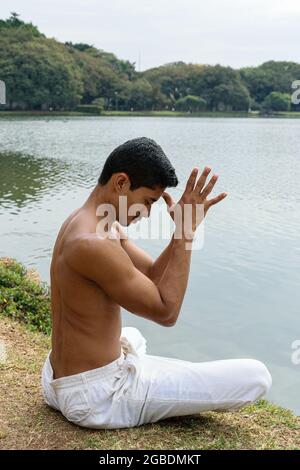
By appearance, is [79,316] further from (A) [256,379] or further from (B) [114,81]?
(B) [114,81]

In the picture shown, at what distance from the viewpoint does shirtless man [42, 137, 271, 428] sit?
2.64m

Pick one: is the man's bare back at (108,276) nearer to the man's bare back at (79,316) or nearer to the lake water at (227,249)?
the man's bare back at (79,316)

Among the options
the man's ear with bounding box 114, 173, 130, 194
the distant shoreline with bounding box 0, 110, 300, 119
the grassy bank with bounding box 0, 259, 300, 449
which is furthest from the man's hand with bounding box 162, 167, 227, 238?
the distant shoreline with bounding box 0, 110, 300, 119

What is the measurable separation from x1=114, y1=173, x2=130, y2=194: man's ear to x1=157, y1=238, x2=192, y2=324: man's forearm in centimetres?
35

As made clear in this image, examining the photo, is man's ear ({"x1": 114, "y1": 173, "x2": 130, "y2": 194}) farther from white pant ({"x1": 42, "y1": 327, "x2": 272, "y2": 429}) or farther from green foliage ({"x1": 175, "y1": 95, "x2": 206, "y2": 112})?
green foliage ({"x1": 175, "y1": 95, "x2": 206, "y2": 112})

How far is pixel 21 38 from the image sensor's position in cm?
7056

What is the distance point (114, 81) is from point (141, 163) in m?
79.5

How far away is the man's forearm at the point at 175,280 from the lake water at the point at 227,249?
2.88 m

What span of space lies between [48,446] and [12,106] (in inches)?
2714

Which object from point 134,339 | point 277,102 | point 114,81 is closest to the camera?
point 134,339

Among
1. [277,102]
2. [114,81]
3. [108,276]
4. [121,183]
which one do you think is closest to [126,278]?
[108,276]

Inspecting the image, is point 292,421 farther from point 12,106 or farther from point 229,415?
point 12,106

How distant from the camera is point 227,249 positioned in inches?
404

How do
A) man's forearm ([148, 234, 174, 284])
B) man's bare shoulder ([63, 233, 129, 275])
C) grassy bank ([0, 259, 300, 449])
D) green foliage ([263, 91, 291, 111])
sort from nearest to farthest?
man's bare shoulder ([63, 233, 129, 275])
grassy bank ([0, 259, 300, 449])
man's forearm ([148, 234, 174, 284])
green foliage ([263, 91, 291, 111])
